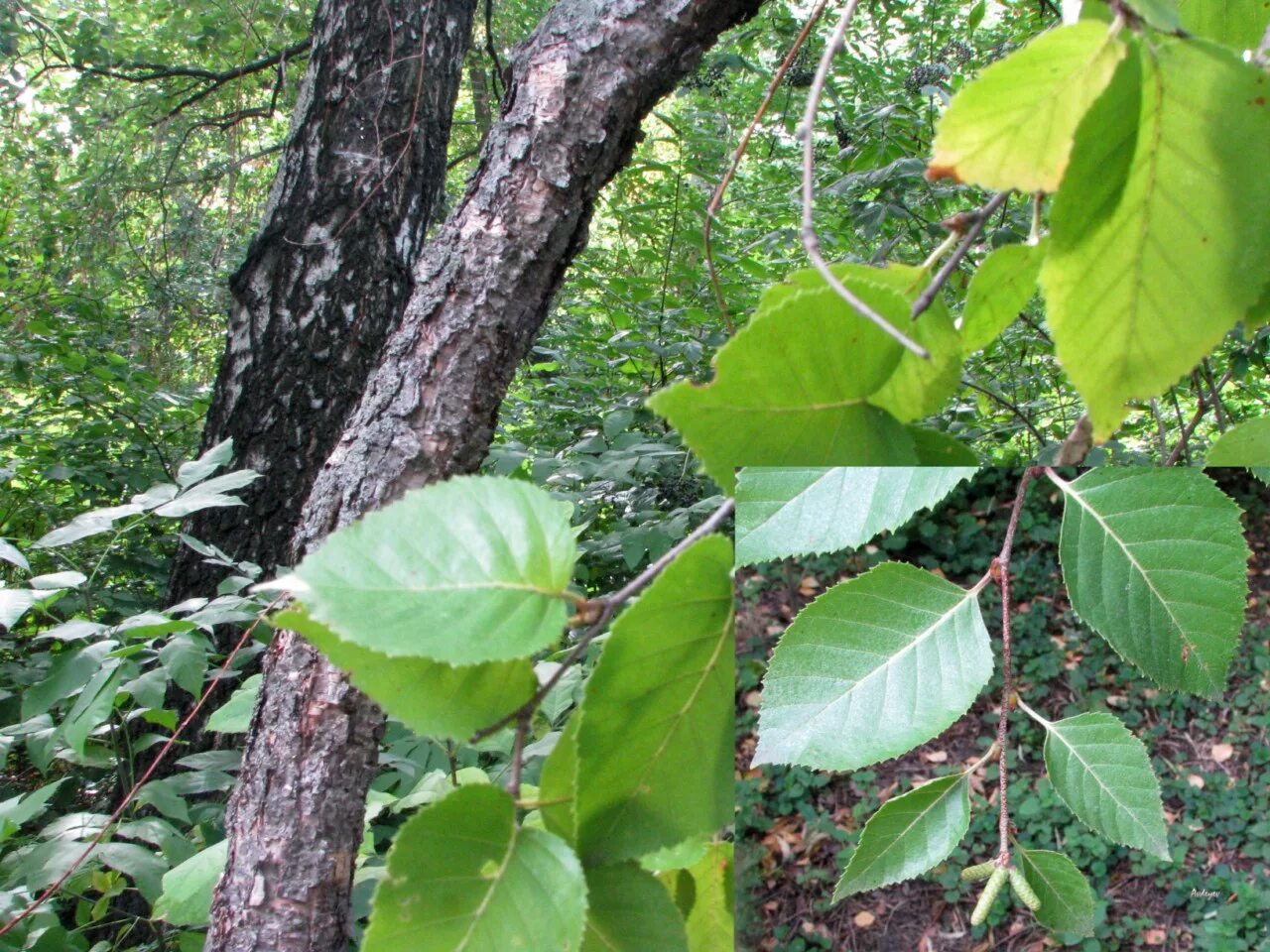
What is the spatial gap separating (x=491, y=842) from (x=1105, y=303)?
0.22 metres

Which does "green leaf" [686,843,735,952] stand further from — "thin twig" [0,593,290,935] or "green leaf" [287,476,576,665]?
"thin twig" [0,593,290,935]

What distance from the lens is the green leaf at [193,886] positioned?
29.2 inches

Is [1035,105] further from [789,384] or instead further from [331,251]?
[331,251]

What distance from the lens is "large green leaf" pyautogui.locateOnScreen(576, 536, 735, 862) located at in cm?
26

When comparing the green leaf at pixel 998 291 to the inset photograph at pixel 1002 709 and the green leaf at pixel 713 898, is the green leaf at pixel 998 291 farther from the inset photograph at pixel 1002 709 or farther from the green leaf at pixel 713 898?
the green leaf at pixel 713 898

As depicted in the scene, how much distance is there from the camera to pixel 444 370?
Answer: 789mm

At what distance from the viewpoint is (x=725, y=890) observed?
1.25 feet

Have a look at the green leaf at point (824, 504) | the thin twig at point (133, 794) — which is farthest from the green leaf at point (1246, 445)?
the thin twig at point (133, 794)

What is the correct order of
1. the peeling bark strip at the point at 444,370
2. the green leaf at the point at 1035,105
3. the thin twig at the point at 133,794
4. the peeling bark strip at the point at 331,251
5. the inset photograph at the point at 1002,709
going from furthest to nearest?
the peeling bark strip at the point at 331,251 → the thin twig at the point at 133,794 → the peeling bark strip at the point at 444,370 → the inset photograph at the point at 1002,709 → the green leaf at the point at 1035,105

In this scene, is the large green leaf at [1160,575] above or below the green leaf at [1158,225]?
below

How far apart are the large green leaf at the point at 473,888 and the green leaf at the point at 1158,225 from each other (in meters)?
0.18

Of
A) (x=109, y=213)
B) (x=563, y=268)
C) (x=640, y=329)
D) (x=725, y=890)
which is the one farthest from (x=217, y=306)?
(x=725, y=890)

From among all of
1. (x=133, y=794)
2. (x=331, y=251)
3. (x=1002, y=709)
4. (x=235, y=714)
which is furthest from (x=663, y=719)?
(x=331, y=251)

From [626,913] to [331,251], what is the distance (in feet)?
4.67
